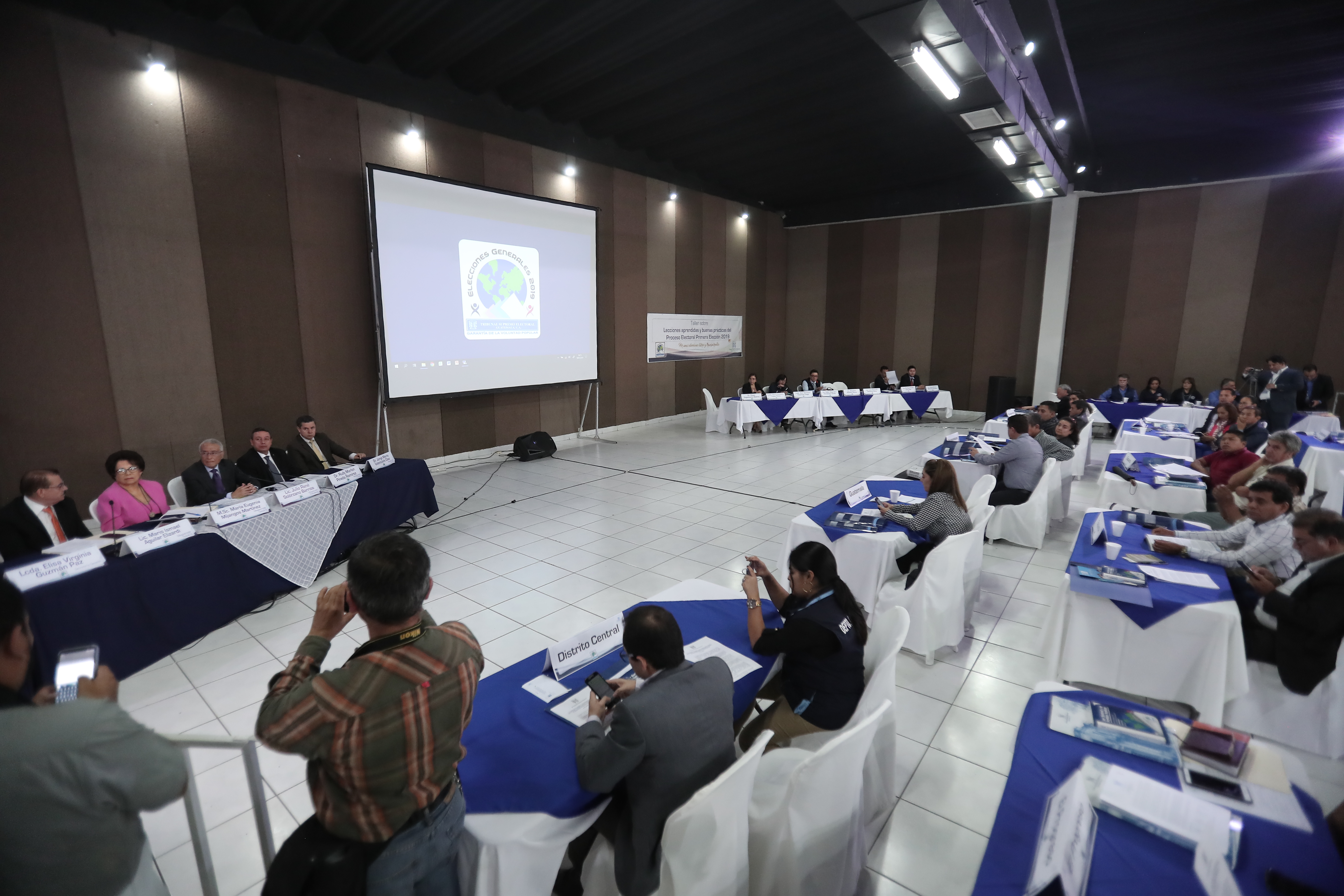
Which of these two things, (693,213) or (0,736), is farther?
(693,213)

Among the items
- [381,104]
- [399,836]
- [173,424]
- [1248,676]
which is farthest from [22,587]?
[381,104]

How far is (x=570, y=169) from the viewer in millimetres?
9305

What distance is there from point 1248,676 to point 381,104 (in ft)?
29.2

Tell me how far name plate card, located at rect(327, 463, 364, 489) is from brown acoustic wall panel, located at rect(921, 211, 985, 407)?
11.3 metres

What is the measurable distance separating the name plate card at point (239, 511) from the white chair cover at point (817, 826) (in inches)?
141

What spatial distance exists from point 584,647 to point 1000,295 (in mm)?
12431

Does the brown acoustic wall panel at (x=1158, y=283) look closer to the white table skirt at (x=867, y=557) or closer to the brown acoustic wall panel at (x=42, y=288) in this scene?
the white table skirt at (x=867, y=557)

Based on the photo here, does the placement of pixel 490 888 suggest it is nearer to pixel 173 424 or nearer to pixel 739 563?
pixel 739 563

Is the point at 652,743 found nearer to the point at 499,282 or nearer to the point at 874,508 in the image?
the point at 874,508

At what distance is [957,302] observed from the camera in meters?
12.4

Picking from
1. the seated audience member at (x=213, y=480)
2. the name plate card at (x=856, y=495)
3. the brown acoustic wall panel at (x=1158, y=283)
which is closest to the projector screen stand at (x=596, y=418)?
the seated audience member at (x=213, y=480)

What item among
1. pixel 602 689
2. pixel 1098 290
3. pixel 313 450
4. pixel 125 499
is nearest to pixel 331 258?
pixel 313 450

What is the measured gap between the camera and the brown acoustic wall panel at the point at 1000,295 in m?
11.7

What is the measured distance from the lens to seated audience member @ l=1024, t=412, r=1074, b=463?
5434 mm
